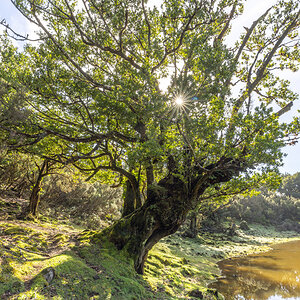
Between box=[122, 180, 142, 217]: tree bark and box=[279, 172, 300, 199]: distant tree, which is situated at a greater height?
box=[279, 172, 300, 199]: distant tree

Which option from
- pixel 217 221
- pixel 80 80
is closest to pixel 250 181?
pixel 80 80

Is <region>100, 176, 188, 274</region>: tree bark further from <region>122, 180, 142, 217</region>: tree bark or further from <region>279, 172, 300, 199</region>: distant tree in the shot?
<region>279, 172, 300, 199</region>: distant tree

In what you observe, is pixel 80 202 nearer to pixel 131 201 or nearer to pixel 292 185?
pixel 131 201

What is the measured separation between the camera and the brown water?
39.9ft

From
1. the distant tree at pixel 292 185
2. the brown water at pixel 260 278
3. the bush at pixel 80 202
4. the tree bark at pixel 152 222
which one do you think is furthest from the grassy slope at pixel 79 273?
the distant tree at pixel 292 185

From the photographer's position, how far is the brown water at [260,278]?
12.2 metres

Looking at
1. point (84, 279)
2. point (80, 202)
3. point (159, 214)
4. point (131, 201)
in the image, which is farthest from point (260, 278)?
point (80, 202)

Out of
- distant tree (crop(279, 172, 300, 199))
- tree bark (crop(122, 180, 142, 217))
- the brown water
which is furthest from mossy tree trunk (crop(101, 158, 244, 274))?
distant tree (crop(279, 172, 300, 199))

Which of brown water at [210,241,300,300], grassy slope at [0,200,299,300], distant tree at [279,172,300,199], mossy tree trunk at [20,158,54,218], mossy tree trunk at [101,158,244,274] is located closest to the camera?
grassy slope at [0,200,299,300]

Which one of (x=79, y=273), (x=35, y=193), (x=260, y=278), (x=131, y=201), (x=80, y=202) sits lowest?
(x=260, y=278)

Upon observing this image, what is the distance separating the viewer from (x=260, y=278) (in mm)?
15148

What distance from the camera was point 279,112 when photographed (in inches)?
397

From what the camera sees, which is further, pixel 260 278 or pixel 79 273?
pixel 260 278

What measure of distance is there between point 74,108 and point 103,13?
4.74 meters
